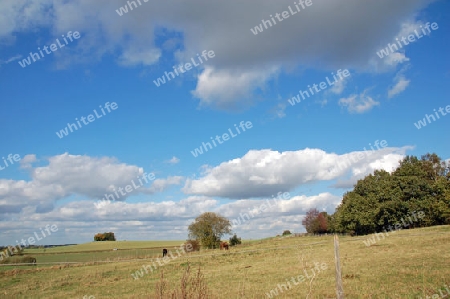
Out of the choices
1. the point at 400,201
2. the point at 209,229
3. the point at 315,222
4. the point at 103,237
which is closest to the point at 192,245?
the point at 209,229

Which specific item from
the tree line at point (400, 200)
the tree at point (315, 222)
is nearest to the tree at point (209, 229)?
the tree line at point (400, 200)

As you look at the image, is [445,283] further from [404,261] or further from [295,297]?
[404,261]

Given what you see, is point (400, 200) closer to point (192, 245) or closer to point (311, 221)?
point (192, 245)

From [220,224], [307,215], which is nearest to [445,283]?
[220,224]

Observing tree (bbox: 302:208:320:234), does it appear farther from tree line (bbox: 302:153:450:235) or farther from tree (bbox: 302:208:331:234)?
tree line (bbox: 302:153:450:235)

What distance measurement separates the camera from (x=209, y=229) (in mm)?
69188

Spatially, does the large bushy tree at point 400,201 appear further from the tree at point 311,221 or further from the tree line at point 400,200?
the tree at point 311,221

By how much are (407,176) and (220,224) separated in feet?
118


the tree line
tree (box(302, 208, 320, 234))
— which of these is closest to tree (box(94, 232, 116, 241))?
tree (box(302, 208, 320, 234))

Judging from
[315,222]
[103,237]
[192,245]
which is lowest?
[315,222]

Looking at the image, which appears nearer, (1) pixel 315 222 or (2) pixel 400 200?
(2) pixel 400 200

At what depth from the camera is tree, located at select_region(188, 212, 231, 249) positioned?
68500mm

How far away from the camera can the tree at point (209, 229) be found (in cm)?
6850

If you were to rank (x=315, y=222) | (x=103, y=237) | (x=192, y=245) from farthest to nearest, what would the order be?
1. (x=103, y=237)
2. (x=315, y=222)
3. (x=192, y=245)
